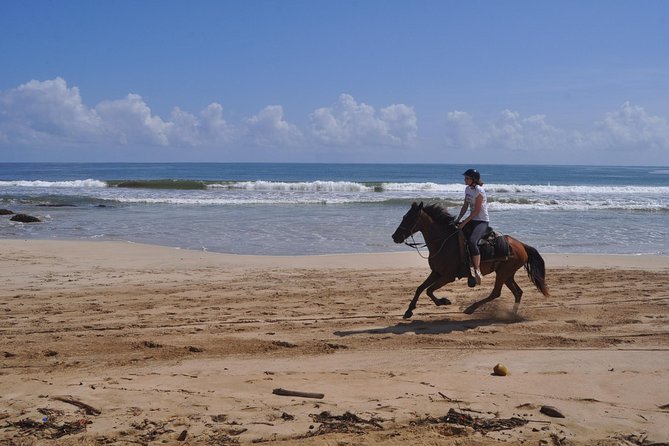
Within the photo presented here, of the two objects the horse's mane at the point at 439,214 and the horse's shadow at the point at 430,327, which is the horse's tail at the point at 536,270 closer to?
the horse's shadow at the point at 430,327

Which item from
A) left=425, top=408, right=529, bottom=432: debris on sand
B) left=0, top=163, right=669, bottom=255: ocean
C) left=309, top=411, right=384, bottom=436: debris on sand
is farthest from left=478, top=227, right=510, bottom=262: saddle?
left=0, top=163, right=669, bottom=255: ocean

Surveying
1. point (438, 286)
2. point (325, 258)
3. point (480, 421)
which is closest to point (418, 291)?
point (438, 286)

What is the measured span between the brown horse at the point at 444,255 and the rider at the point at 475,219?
0.46 feet

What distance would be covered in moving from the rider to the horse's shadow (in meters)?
0.65

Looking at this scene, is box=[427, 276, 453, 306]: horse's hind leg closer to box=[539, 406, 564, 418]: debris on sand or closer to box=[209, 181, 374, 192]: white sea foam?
box=[539, 406, 564, 418]: debris on sand

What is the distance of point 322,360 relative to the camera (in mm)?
6660

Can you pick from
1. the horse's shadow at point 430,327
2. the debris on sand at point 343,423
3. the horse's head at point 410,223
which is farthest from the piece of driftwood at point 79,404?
the horse's head at point 410,223

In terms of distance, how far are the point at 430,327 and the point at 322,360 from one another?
86.2 inches

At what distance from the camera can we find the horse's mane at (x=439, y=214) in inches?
358

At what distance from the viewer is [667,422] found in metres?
4.93

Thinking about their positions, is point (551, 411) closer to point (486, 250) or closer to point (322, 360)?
point (322, 360)

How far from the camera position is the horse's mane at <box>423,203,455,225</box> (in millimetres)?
9086

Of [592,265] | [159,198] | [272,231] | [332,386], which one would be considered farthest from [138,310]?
[159,198]

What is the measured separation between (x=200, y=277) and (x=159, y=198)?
2684 cm
